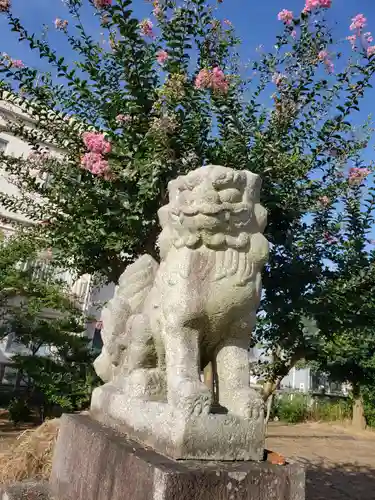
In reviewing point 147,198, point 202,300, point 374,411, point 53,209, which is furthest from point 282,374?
point 374,411

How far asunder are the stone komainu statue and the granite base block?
0.23 m

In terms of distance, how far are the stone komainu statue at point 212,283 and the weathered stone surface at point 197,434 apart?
0.07 metres

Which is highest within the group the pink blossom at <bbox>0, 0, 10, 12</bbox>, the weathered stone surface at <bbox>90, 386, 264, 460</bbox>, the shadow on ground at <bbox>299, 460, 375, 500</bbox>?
the pink blossom at <bbox>0, 0, 10, 12</bbox>

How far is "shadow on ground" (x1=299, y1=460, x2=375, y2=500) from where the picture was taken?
18.0ft

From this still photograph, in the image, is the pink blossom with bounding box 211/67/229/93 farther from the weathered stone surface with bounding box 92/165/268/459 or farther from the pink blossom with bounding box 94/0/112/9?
the weathered stone surface with bounding box 92/165/268/459

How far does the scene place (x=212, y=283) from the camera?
1.91 metres

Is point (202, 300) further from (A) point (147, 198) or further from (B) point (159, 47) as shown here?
(B) point (159, 47)

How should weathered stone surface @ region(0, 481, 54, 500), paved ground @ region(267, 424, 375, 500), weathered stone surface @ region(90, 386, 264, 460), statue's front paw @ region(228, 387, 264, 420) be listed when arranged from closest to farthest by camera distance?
1. weathered stone surface @ region(90, 386, 264, 460)
2. statue's front paw @ region(228, 387, 264, 420)
3. weathered stone surface @ region(0, 481, 54, 500)
4. paved ground @ region(267, 424, 375, 500)

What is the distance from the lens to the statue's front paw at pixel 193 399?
1.68 m

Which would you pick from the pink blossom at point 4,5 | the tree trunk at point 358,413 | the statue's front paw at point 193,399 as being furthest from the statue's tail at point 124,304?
the tree trunk at point 358,413

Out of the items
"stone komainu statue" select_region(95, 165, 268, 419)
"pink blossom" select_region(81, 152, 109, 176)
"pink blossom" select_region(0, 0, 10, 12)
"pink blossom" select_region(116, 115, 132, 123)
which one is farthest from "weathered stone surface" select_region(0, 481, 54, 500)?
"pink blossom" select_region(0, 0, 10, 12)

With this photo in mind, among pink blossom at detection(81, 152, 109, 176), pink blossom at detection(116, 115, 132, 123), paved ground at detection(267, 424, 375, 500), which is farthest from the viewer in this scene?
paved ground at detection(267, 424, 375, 500)

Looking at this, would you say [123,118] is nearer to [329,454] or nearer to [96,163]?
[96,163]

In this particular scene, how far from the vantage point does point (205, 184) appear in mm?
1957
